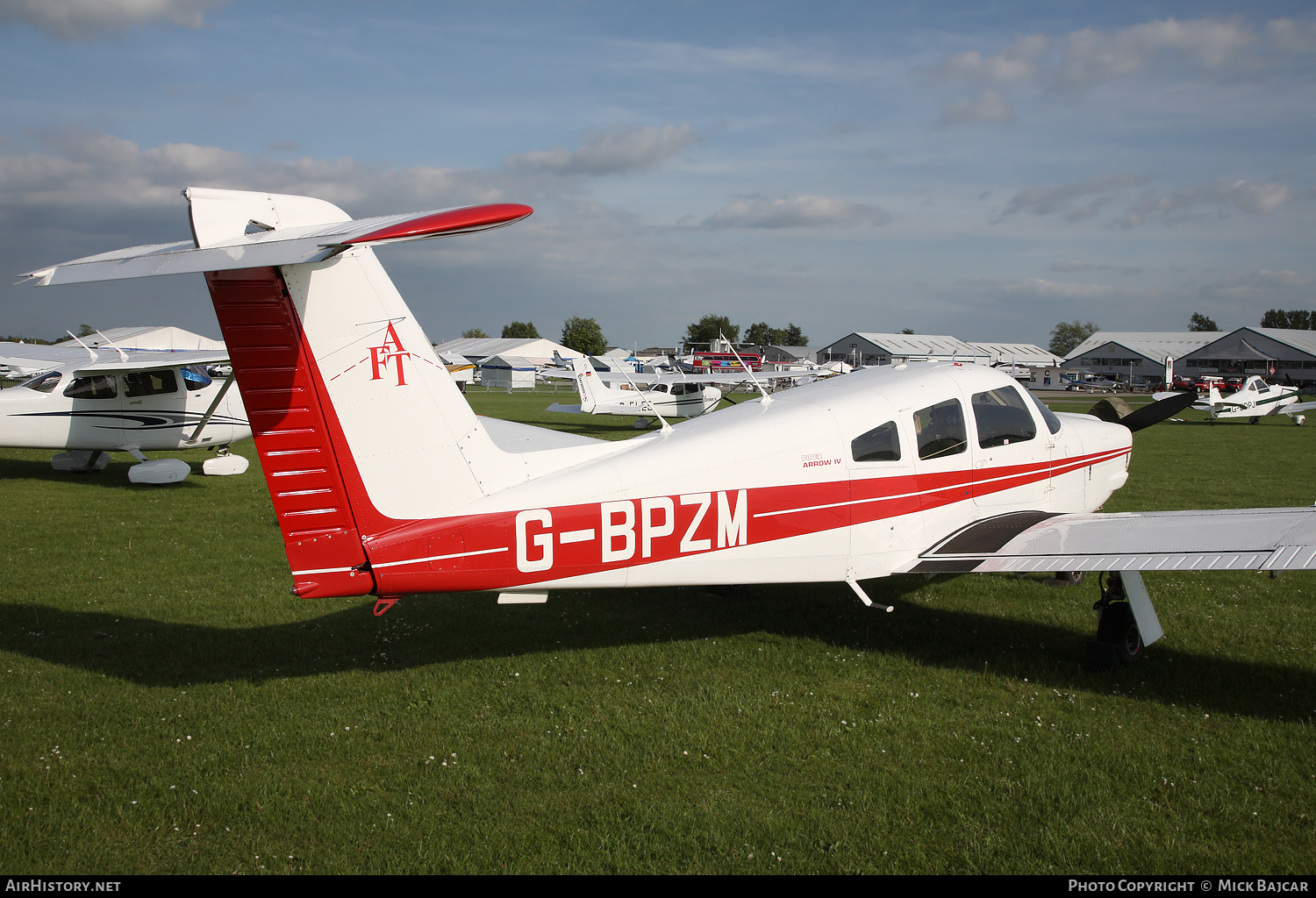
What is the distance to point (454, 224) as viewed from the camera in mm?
3314

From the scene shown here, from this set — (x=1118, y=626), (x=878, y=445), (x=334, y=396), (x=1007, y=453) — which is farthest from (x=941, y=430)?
(x=334, y=396)

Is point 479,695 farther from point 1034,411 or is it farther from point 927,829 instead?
point 1034,411

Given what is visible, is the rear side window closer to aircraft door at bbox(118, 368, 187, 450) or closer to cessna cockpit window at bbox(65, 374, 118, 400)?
aircraft door at bbox(118, 368, 187, 450)

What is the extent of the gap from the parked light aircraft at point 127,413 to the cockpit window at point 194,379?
0.06ft

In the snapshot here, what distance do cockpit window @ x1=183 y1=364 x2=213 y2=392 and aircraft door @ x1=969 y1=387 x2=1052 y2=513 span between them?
48.0 feet

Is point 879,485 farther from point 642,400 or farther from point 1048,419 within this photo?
point 642,400

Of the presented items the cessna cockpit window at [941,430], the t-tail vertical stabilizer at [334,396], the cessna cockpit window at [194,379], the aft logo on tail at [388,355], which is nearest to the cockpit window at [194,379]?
the cessna cockpit window at [194,379]

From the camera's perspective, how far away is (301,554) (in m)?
4.45

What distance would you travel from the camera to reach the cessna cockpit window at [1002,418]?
6.40 metres

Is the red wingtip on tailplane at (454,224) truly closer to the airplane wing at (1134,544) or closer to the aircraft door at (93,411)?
the airplane wing at (1134,544)

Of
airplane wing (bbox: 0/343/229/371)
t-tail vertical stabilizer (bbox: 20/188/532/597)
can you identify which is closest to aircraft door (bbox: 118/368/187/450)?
airplane wing (bbox: 0/343/229/371)

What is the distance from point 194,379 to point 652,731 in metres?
14.5

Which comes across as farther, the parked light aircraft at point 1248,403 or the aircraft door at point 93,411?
A: the parked light aircraft at point 1248,403

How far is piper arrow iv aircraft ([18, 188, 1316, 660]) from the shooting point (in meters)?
4.17
